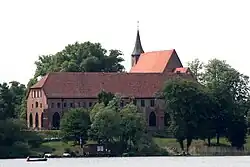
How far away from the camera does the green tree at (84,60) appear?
18588 centimetres

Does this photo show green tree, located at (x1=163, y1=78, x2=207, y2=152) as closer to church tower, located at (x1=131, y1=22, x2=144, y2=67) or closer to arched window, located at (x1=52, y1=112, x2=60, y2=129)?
arched window, located at (x1=52, y1=112, x2=60, y2=129)

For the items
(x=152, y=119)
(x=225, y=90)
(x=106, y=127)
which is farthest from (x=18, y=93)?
(x=106, y=127)

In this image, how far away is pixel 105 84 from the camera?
17162 cm

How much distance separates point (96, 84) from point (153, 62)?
16.6 metres

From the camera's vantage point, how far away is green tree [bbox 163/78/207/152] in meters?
149

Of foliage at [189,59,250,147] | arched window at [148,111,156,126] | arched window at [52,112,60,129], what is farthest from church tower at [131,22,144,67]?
arched window at [52,112,60,129]

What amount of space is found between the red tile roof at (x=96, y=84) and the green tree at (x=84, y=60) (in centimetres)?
1297

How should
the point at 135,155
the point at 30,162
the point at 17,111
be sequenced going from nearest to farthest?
the point at 30,162 < the point at 135,155 < the point at 17,111

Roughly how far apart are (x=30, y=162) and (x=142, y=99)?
42.7 meters

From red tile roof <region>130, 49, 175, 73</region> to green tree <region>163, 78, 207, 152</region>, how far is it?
27839 mm

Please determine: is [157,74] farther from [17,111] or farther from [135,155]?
[135,155]

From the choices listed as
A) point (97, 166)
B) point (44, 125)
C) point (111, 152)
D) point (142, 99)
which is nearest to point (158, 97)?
point (142, 99)

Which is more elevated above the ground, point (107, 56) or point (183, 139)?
point (107, 56)

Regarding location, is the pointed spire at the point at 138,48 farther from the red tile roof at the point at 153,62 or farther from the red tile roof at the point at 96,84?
the red tile roof at the point at 96,84
